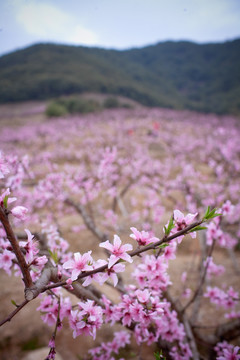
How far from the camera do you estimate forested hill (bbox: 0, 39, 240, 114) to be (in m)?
41.8

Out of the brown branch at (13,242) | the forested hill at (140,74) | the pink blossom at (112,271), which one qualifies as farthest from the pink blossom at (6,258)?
the forested hill at (140,74)

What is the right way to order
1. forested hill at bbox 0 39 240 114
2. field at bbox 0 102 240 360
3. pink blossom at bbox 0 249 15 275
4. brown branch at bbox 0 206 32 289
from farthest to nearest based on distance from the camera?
forested hill at bbox 0 39 240 114 → field at bbox 0 102 240 360 → pink blossom at bbox 0 249 15 275 → brown branch at bbox 0 206 32 289

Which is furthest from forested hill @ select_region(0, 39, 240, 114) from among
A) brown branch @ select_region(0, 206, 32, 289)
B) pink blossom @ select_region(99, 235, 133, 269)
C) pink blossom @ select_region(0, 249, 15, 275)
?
pink blossom @ select_region(99, 235, 133, 269)

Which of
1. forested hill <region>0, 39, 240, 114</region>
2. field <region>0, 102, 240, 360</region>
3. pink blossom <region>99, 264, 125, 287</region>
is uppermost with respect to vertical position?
forested hill <region>0, 39, 240, 114</region>

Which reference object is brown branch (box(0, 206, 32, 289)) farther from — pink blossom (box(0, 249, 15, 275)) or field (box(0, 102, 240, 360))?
field (box(0, 102, 240, 360))

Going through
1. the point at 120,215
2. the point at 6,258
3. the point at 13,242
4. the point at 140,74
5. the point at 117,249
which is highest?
the point at 140,74

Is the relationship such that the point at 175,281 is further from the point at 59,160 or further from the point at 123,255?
the point at 59,160

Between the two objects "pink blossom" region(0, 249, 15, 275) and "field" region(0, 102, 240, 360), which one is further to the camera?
"field" region(0, 102, 240, 360)

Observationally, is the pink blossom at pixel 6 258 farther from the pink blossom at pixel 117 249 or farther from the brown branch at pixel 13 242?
the pink blossom at pixel 117 249

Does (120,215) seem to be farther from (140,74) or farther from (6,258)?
(140,74)

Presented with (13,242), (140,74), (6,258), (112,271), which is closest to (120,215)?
(6,258)

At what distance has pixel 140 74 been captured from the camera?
228 feet

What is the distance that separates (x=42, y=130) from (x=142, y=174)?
13.2m

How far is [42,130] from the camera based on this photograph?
17.5m
